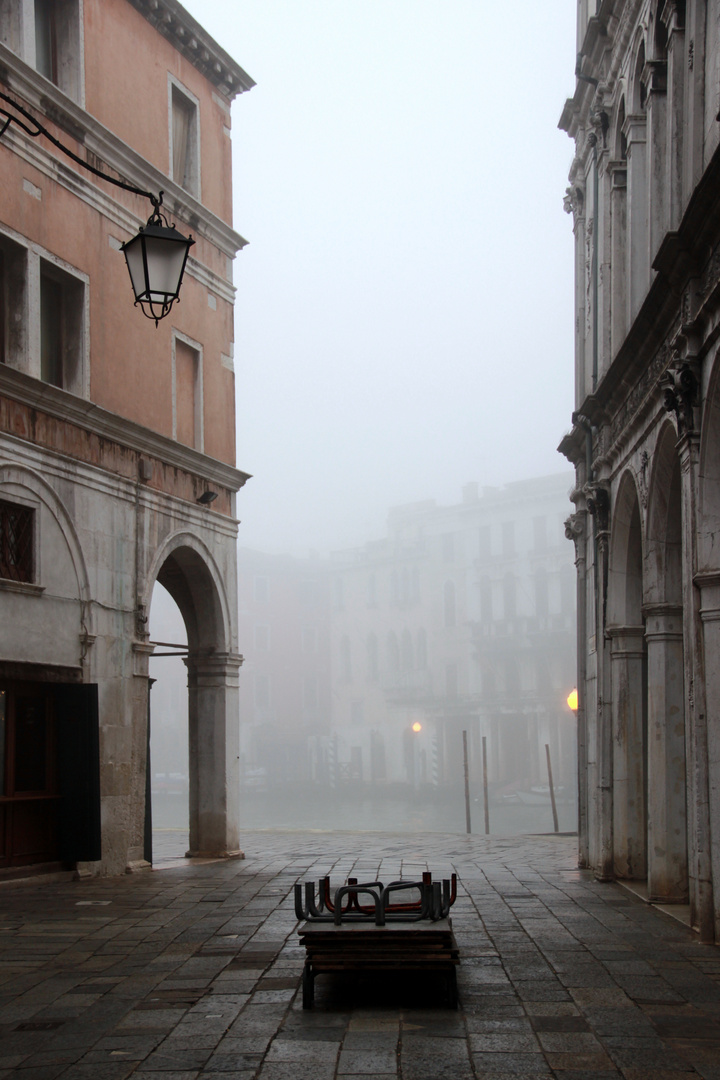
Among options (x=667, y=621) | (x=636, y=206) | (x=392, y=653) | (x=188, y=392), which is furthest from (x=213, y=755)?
(x=392, y=653)

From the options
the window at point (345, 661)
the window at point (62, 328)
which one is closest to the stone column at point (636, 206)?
the window at point (62, 328)

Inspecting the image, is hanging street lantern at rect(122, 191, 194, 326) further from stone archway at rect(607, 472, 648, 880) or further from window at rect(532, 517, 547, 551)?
window at rect(532, 517, 547, 551)

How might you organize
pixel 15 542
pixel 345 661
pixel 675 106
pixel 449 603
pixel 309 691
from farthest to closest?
pixel 309 691 → pixel 345 661 → pixel 449 603 → pixel 15 542 → pixel 675 106

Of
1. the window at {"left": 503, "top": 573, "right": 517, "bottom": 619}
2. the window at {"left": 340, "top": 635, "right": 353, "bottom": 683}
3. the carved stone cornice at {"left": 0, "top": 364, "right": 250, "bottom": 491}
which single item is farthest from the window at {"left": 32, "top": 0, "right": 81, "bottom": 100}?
the window at {"left": 340, "top": 635, "right": 353, "bottom": 683}

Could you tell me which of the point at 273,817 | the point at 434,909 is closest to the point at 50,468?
the point at 434,909

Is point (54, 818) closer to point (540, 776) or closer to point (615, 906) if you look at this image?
point (615, 906)

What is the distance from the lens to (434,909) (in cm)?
628

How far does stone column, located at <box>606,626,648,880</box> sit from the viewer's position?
39.1 feet

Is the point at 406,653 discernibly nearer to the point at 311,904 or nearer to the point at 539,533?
the point at 539,533

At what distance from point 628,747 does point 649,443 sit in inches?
130

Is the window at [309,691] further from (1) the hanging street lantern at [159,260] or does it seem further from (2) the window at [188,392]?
(1) the hanging street lantern at [159,260]

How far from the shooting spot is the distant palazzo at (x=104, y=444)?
11.9 meters

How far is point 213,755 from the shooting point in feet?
51.1

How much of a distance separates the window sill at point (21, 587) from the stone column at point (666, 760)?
5.88 meters
